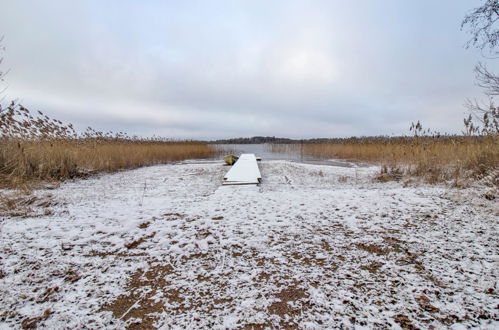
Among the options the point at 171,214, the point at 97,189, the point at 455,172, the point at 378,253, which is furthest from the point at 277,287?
the point at 455,172

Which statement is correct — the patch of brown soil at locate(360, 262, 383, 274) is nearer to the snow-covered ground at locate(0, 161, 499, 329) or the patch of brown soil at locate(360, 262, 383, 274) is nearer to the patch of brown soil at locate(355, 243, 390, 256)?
the snow-covered ground at locate(0, 161, 499, 329)

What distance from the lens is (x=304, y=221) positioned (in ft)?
9.09

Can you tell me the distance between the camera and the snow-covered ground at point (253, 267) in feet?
4.21

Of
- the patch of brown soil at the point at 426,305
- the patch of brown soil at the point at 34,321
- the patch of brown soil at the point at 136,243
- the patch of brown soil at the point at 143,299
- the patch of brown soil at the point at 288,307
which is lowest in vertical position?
the patch of brown soil at the point at 143,299

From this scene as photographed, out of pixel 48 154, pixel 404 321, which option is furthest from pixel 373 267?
pixel 48 154

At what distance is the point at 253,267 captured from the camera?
181 centimetres

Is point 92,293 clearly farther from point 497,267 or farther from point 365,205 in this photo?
point 365,205

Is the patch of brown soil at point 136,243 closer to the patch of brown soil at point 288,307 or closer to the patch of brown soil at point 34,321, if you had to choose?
the patch of brown soil at point 34,321

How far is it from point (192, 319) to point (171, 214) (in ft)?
6.11

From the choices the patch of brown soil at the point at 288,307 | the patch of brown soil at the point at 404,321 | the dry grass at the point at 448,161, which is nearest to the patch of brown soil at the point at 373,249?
the patch of brown soil at the point at 404,321

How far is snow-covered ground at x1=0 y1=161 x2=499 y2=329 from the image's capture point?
128 cm

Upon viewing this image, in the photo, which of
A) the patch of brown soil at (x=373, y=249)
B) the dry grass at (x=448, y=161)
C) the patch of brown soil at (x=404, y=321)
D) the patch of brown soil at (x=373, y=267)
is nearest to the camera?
the patch of brown soil at (x=404, y=321)

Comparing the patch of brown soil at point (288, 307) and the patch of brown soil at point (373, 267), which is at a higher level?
the patch of brown soil at point (373, 267)

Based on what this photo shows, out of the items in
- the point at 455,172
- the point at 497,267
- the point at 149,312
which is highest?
the point at 455,172
